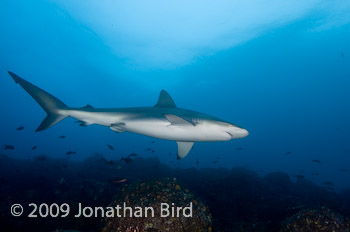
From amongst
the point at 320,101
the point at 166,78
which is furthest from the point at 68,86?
the point at 320,101

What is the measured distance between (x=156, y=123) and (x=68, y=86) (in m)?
83.5

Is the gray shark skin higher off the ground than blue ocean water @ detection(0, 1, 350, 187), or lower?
lower

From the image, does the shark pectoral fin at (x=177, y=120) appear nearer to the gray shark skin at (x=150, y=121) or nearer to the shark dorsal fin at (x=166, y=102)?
the gray shark skin at (x=150, y=121)

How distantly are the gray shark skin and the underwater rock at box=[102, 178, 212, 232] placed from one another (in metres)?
1.40

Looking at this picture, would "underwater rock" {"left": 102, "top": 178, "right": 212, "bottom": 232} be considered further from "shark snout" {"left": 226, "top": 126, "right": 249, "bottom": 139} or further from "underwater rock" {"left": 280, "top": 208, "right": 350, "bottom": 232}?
"underwater rock" {"left": 280, "top": 208, "right": 350, "bottom": 232}

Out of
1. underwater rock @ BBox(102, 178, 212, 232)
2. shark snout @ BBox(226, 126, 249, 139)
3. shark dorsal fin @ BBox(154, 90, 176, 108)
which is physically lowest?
underwater rock @ BBox(102, 178, 212, 232)

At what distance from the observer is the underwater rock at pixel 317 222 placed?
13.5 feet

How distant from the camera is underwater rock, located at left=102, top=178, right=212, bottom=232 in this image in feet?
12.0

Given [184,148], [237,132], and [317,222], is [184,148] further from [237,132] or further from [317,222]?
[317,222]

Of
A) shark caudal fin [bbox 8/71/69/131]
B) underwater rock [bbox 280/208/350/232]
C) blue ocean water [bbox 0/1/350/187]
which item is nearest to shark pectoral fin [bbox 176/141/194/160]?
underwater rock [bbox 280/208/350/232]

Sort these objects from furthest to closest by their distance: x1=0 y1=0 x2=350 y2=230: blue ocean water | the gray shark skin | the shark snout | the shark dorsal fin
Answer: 1. x1=0 y1=0 x2=350 y2=230: blue ocean water
2. the shark dorsal fin
3. the gray shark skin
4. the shark snout

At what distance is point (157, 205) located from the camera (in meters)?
3.88

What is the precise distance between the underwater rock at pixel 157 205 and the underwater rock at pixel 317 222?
2250 millimetres

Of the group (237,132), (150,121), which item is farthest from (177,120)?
(237,132)
